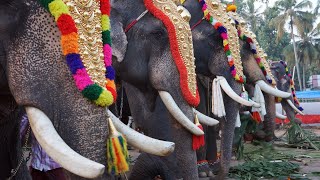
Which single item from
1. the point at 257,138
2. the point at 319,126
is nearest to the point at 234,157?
the point at 257,138

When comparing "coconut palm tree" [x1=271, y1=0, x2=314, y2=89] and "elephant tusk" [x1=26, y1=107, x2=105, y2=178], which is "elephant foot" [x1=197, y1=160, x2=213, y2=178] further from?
"coconut palm tree" [x1=271, y1=0, x2=314, y2=89]

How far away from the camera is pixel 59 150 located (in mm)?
1415

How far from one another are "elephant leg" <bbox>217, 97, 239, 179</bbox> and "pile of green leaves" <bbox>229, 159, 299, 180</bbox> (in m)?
0.72

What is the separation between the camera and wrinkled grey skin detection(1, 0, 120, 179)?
1511 millimetres

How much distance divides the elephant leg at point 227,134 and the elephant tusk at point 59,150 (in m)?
2.85

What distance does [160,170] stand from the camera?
359 cm

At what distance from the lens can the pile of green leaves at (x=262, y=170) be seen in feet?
16.4

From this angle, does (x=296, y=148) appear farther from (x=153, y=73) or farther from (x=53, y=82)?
(x=53, y=82)

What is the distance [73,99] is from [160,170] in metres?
2.13

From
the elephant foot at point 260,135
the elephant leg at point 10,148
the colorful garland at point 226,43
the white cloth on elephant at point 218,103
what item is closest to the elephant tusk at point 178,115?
the white cloth on elephant at point 218,103

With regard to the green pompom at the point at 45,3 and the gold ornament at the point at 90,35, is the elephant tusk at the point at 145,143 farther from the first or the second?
the green pompom at the point at 45,3

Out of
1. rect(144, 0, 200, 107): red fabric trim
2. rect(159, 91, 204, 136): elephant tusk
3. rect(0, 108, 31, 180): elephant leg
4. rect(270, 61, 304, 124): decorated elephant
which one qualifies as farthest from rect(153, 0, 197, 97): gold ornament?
rect(270, 61, 304, 124): decorated elephant

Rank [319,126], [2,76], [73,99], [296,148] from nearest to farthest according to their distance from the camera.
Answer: [73,99] < [2,76] < [296,148] < [319,126]

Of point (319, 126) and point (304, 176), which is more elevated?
point (304, 176)
